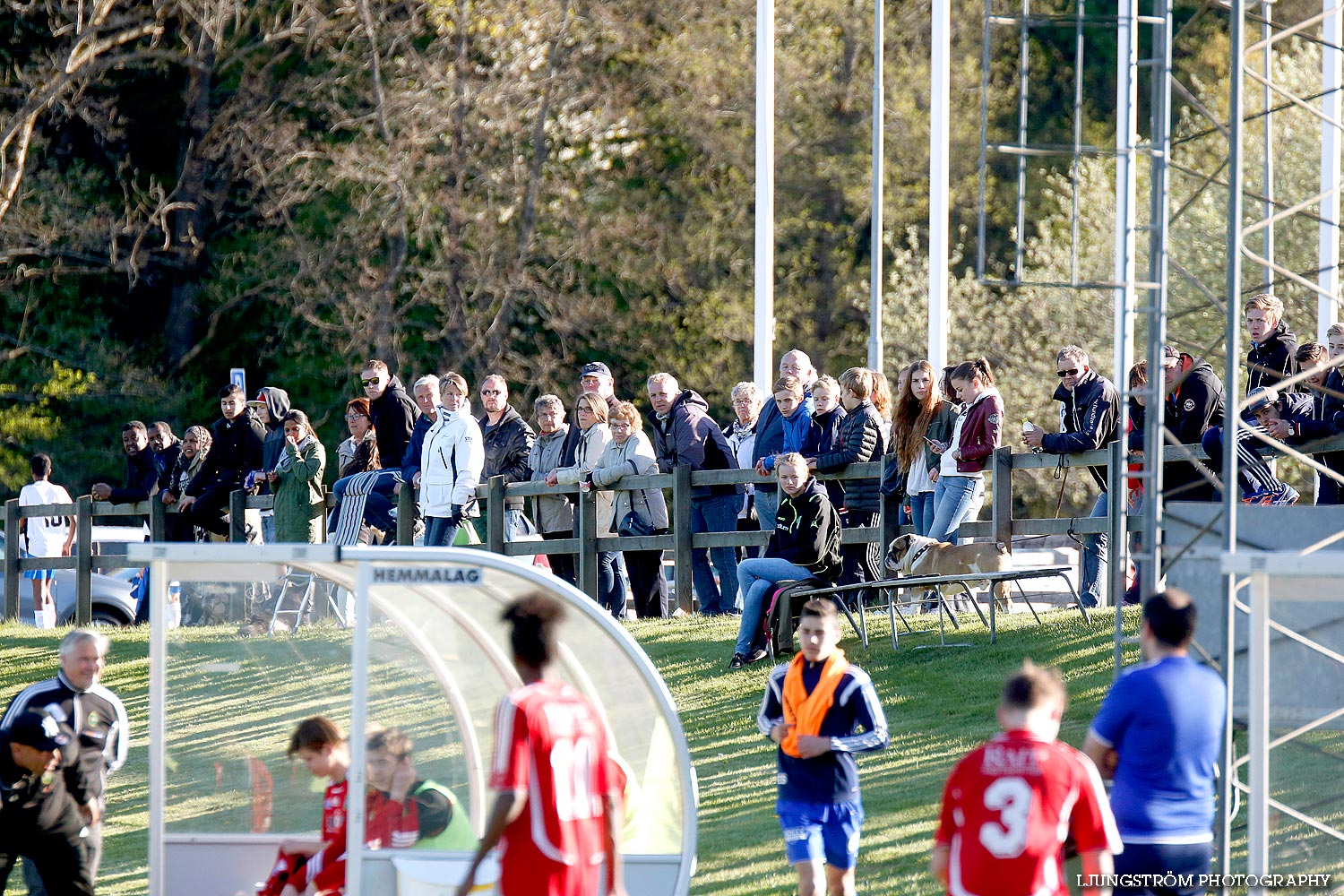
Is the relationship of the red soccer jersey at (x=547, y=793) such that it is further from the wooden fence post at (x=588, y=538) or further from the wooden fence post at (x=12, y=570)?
the wooden fence post at (x=12, y=570)

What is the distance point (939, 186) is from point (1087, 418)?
758 centimetres

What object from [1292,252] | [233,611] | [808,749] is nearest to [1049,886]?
[808,749]

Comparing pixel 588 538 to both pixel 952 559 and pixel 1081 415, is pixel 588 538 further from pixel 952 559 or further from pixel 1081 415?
pixel 1081 415

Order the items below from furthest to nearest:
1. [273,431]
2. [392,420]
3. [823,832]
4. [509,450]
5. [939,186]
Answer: [939,186] → [273,431] → [392,420] → [509,450] → [823,832]

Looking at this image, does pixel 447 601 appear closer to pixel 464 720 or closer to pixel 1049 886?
pixel 464 720

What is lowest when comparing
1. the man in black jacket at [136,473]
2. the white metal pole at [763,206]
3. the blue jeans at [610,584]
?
the blue jeans at [610,584]

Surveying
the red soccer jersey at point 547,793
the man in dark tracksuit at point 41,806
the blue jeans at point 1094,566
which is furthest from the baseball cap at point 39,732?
the blue jeans at point 1094,566

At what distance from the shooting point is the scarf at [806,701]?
24.8 feet

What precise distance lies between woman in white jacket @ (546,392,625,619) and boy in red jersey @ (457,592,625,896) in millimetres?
8512

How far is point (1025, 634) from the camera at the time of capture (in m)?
12.8

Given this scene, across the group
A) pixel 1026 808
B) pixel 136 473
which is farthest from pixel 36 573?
pixel 1026 808

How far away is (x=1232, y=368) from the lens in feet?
24.9

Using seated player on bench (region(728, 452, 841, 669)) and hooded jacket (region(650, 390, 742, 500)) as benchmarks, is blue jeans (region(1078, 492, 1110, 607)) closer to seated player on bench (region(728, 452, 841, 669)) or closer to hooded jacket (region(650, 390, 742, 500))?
seated player on bench (region(728, 452, 841, 669))

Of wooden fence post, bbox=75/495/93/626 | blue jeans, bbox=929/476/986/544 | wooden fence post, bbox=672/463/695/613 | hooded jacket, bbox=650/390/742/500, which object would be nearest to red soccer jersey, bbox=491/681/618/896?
blue jeans, bbox=929/476/986/544
